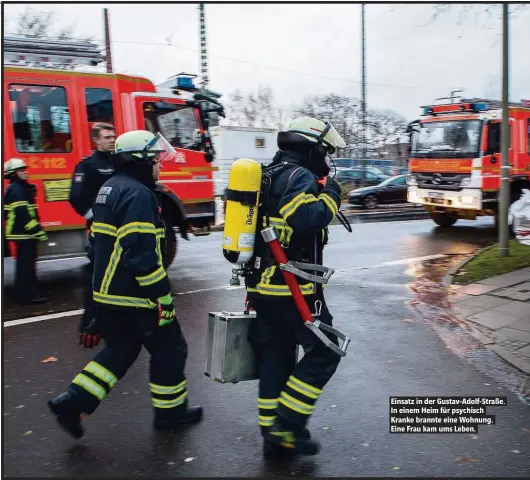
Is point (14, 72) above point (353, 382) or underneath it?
above

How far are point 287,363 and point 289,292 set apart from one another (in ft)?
1.52

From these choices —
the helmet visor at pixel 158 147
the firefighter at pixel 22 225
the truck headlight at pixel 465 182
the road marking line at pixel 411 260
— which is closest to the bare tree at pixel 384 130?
the truck headlight at pixel 465 182

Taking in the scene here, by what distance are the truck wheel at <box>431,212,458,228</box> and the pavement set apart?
6384mm

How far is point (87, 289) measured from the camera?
5285 mm

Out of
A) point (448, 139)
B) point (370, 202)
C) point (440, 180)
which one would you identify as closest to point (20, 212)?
point (440, 180)

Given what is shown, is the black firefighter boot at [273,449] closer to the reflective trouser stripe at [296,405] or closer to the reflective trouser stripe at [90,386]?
the reflective trouser stripe at [296,405]

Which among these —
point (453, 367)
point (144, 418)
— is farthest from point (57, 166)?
point (453, 367)

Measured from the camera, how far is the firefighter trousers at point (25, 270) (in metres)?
6.97

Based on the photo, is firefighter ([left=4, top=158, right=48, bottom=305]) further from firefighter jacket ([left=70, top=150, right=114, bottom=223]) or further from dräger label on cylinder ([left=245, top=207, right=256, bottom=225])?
dräger label on cylinder ([left=245, top=207, right=256, bottom=225])

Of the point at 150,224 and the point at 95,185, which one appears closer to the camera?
the point at 150,224

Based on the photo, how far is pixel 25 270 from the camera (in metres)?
7.01

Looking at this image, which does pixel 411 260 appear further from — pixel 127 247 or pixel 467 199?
pixel 127 247

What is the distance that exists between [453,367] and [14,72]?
657 cm

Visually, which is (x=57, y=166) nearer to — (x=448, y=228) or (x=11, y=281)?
(x=11, y=281)
